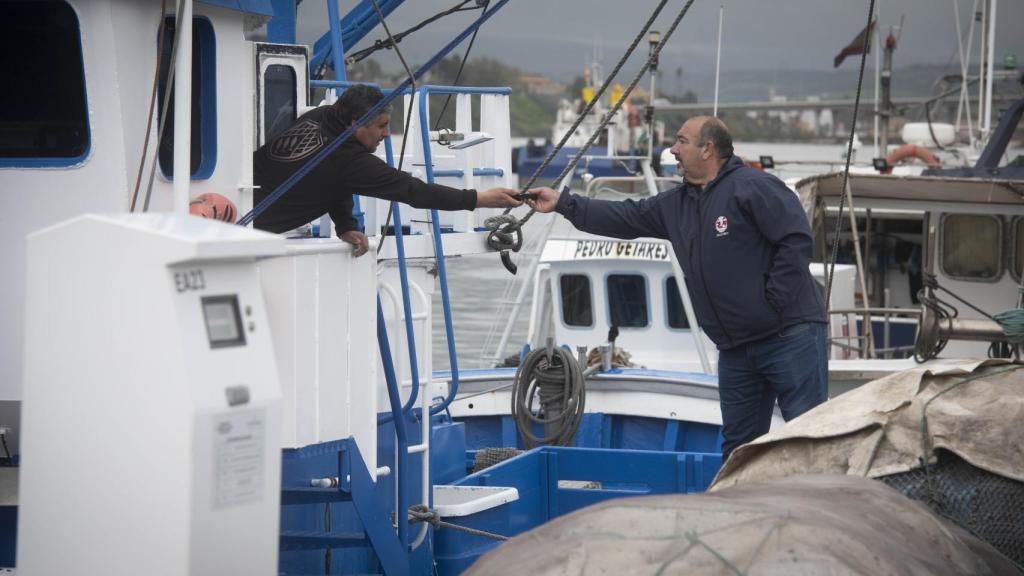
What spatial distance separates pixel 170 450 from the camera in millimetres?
3234

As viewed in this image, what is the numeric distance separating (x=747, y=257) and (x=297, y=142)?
6.95ft

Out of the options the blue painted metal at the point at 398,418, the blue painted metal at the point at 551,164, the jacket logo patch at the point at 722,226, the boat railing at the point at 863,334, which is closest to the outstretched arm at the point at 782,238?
the jacket logo patch at the point at 722,226

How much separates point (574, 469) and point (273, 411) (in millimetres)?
5686

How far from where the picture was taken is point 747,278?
20.4ft

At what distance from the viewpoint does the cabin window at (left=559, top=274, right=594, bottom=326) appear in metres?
16.2

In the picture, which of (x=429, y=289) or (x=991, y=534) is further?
(x=429, y=289)

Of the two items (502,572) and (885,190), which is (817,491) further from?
(885,190)

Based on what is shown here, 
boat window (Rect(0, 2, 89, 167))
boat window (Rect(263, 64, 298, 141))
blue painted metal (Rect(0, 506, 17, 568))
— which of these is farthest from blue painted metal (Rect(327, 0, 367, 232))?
blue painted metal (Rect(0, 506, 17, 568))

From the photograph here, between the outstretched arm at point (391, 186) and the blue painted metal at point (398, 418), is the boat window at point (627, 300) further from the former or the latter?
the outstretched arm at point (391, 186)

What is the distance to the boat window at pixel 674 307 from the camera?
1584cm

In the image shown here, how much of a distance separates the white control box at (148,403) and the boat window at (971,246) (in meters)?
16.3

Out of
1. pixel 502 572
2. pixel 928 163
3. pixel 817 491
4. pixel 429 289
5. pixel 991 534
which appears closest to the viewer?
pixel 502 572

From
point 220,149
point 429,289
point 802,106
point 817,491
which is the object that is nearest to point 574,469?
point 429,289

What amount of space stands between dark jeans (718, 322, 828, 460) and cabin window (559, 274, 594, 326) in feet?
31.8
